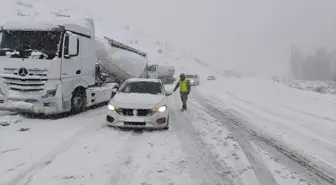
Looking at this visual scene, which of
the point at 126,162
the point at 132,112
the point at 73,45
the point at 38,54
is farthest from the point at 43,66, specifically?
the point at 126,162

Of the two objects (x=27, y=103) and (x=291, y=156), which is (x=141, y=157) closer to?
(x=291, y=156)

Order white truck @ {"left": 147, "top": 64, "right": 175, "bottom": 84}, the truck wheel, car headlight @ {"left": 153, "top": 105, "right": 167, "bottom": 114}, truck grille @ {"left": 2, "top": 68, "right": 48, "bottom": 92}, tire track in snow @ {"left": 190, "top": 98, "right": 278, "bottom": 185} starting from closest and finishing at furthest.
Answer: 1. tire track in snow @ {"left": 190, "top": 98, "right": 278, "bottom": 185}
2. car headlight @ {"left": 153, "top": 105, "right": 167, "bottom": 114}
3. truck grille @ {"left": 2, "top": 68, "right": 48, "bottom": 92}
4. the truck wheel
5. white truck @ {"left": 147, "top": 64, "right": 175, "bottom": 84}

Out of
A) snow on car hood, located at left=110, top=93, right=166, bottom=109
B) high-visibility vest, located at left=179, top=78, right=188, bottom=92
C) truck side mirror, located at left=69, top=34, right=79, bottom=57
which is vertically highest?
truck side mirror, located at left=69, top=34, right=79, bottom=57

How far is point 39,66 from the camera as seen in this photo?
413 inches

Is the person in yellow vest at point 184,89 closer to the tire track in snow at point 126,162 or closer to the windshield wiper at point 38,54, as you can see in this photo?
the windshield wiper at point 38,54

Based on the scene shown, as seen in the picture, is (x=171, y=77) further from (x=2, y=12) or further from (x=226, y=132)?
(x=226, y=132)

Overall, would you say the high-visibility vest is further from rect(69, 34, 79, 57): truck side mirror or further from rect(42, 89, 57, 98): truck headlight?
rect(42, 89, 57, 98): truck headlight

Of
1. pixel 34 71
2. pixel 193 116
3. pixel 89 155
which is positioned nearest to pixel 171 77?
pixel 193 116

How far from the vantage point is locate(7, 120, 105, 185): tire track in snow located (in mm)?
5293

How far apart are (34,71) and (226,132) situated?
6.08m

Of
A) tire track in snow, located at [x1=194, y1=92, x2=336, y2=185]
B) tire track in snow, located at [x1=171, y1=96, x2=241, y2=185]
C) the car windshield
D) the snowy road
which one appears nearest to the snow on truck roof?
the car windshield

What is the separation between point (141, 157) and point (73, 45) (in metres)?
6.01

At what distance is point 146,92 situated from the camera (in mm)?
11141

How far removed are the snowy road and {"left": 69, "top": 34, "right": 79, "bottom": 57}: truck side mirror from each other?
8.16 feet
